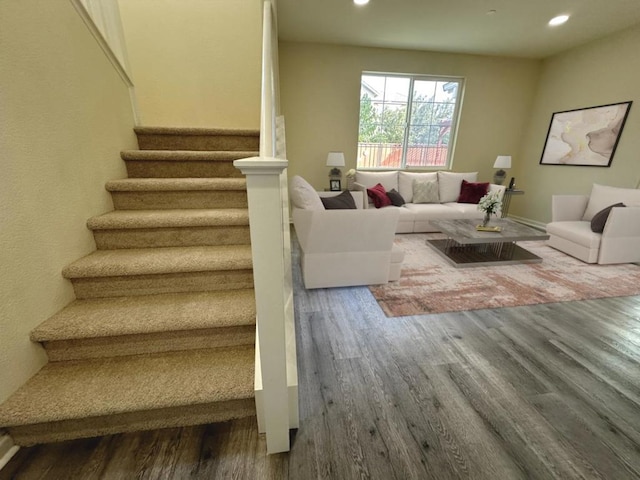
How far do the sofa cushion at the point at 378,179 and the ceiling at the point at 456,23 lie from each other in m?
1.89

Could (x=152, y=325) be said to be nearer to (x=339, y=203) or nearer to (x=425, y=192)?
(x=339, y=203)

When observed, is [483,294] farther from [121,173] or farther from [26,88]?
[26,88]

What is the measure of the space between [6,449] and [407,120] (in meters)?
5.38

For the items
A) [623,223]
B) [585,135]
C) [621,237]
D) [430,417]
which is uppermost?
[585,135]

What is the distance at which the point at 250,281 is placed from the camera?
1516mm

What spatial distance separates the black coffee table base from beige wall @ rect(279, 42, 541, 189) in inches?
83.6

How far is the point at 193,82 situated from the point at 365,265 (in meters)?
2.49

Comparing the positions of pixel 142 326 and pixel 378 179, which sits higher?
pixel 378 179

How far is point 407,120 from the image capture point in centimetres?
460

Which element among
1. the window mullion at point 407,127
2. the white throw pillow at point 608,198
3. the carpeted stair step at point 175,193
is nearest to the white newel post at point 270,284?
the carpeted stair step at point 175,193

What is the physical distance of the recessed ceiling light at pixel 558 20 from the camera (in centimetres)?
309

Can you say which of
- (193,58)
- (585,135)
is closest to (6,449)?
(193,58)

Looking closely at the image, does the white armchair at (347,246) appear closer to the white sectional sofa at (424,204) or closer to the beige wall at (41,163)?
the beige wall at (41,163)

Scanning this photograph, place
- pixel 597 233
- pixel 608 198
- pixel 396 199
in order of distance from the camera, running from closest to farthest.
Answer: pixel 597 233 < pixel 608 198 < pixel 396 199
